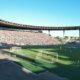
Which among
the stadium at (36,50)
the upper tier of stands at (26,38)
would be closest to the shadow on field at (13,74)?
the stadium at (36,50)

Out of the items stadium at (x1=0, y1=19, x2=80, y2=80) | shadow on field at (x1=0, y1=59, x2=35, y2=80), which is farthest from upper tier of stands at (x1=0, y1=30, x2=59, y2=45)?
shadow on field at (x1=0, y1=59, x2=35, y2=80)

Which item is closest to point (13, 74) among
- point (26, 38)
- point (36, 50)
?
point (36, 50)

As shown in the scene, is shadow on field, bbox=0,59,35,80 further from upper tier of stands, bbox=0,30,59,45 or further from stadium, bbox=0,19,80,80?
upper tier of stands, bbox=0,30,59,45

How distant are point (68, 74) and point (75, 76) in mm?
924

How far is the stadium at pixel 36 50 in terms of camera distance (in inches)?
918

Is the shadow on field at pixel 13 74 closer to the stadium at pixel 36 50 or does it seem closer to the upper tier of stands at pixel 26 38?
the stadium at pixel 36 50

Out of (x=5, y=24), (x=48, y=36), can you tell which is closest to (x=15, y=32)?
(x=48, y=36)

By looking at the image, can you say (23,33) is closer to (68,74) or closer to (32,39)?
(32,39)

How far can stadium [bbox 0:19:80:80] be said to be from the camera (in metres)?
23.3

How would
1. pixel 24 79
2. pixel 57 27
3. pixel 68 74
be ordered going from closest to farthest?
pixel 24 79
pixel 68 74
pixel 57 27

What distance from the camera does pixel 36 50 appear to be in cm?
4881

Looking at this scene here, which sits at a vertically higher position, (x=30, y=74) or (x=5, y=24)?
(x=5, y=24)

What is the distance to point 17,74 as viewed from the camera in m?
20.9

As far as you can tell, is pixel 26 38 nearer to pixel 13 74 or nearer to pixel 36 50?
pixel 36 50
